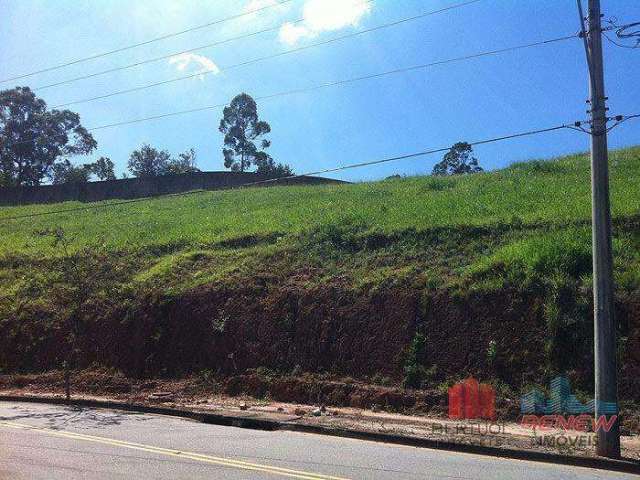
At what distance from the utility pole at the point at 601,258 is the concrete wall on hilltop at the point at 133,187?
31010 millimetres

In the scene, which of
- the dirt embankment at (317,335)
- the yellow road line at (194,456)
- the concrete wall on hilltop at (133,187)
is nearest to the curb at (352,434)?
the dirt embankment at (317,335)

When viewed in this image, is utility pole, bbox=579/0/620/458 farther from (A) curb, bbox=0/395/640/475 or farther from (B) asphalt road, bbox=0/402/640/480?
(B) asphalt road, bbox=0/402/640/480

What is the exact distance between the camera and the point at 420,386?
12.3 metres

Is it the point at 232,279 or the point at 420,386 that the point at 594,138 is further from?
the point at 232,279

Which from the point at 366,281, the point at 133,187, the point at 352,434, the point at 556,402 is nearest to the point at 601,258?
the point at 556,402

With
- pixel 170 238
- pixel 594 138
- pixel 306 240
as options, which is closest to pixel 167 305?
pixel 306 240

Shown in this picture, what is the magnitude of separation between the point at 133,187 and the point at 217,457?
122 feet

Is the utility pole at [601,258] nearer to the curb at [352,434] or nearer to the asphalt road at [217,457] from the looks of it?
the curb at [352,434]

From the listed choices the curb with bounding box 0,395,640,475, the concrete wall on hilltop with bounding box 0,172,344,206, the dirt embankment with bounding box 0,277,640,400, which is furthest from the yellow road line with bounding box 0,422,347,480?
the concrete wall on hilltop with bounding box 0,172,344,206

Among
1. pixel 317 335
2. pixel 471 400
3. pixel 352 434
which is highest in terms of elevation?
pixel 317 335

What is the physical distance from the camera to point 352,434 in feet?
33.9

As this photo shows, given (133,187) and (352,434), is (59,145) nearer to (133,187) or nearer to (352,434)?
(133,187)

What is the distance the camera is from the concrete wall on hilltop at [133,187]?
40500mm

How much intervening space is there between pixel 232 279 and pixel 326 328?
3990 mm
